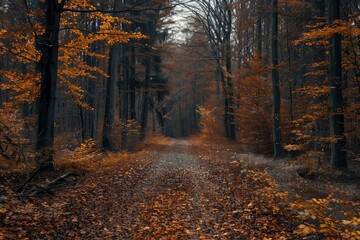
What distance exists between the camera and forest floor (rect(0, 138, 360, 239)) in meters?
5.58

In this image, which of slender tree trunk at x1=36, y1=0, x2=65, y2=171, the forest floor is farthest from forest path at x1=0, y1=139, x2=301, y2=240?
slender tree trunk at x1=36, y1=0, x2=65, y2=171

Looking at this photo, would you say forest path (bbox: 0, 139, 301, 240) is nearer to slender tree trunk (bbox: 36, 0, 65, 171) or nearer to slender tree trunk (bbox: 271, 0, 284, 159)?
slender tree trunk (bbox: 36, 0, 65, 171)

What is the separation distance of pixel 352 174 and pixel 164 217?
705 cm

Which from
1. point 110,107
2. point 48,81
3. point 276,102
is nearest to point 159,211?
point 48,81

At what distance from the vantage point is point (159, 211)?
23.4ft

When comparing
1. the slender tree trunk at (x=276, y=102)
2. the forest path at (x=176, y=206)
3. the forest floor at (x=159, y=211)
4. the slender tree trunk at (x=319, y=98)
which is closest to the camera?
the forest floor at (x=159, y=211)

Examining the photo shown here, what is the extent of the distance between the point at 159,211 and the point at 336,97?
25.4 ft

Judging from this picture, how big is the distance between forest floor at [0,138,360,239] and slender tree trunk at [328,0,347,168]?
4.57ft

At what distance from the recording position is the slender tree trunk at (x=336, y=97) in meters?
10.6

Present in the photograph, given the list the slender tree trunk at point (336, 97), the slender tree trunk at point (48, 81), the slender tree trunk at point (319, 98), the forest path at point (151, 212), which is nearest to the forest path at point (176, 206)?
the forest path at point (151, 212)

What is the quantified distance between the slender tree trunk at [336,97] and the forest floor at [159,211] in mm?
1393

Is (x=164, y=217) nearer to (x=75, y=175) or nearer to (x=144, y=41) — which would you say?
(x=75, y=175)

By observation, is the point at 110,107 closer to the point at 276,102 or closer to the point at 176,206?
the point at 276,102

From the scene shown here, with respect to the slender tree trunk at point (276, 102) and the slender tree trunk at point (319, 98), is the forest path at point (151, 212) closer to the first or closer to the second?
the slender tree trunk at point (276, 102)
